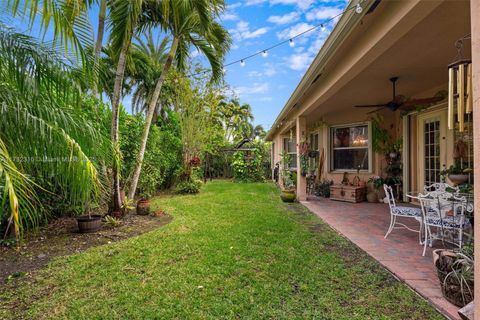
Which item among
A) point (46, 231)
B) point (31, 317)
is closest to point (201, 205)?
point (46, 231)

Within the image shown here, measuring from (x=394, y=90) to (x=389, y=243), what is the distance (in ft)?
10.4

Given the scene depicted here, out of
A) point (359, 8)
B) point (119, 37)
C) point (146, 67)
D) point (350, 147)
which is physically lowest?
point (350, 147)

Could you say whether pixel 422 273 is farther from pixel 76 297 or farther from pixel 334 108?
pixel 334 108

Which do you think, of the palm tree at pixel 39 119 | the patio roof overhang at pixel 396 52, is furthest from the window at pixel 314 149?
the palm tree at pixel 39 119

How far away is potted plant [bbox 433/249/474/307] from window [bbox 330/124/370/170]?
5953 millimetres

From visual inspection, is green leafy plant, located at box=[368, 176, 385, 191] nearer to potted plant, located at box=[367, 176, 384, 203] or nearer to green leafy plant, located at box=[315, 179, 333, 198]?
potted plant, located at box=[367, 176, 384, 203]

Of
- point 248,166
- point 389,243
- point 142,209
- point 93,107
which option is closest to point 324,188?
point 389,243

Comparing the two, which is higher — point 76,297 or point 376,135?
point 376,135

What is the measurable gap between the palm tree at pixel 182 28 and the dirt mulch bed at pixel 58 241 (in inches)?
48.8

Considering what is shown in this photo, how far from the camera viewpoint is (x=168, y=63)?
19.5 feet

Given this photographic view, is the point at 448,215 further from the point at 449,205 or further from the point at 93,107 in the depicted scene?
the point at 93,107

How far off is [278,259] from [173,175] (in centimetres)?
734

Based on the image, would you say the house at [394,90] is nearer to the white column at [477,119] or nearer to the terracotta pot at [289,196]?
the white column at [477,119]

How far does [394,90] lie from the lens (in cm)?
527
